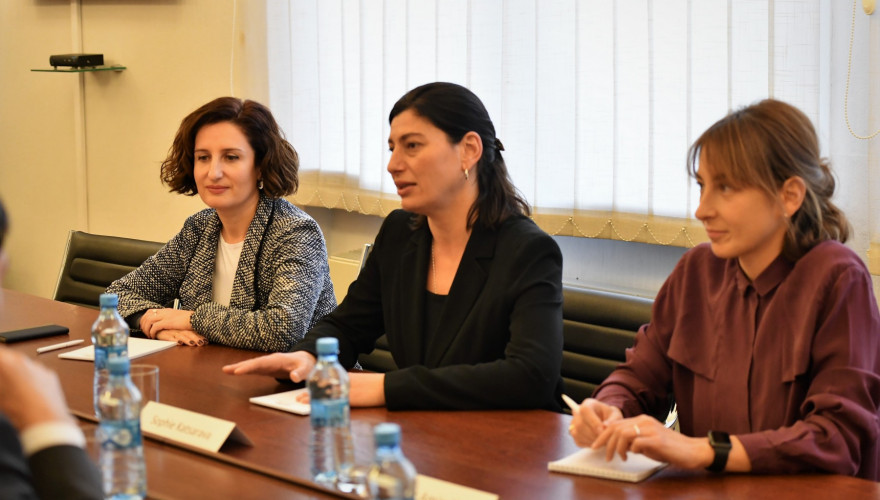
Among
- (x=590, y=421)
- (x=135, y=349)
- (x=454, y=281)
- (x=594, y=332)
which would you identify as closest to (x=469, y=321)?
(x=454, y=281)

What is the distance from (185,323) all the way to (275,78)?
192 cm

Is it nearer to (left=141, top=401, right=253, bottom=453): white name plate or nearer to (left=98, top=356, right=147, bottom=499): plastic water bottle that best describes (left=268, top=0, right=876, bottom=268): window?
(left=141, top=401, right=253, bottom=453): white name plate

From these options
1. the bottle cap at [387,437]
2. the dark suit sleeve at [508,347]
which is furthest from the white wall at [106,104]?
the bottle cap at [387,437]

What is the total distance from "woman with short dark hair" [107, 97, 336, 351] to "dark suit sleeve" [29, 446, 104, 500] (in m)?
1.42

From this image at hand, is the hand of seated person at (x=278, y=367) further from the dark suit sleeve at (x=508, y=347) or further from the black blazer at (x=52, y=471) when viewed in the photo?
the black blazer at (x=52, y=471)

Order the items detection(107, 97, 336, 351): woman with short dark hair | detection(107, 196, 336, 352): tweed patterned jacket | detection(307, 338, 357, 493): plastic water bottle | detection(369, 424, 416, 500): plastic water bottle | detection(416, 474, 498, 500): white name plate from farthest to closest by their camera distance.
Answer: detection(107, 97, 336, 351): woman with short dark hair, detection(107, 196, 336, 352): tweed patterned jacket, detection(307, 338, 357, 493): plastic water bottle, detection(416, 474, 498, 500): white name plate, detection(369, 424, 416, 500): plastic water bottle

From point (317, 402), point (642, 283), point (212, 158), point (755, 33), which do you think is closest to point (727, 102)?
point (755, 33)

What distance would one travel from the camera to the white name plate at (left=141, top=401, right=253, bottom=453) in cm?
177

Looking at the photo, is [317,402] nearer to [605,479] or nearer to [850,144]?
[605,479]

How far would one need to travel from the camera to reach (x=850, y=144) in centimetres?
278

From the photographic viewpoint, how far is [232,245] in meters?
2.97

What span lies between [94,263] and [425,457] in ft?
7.65

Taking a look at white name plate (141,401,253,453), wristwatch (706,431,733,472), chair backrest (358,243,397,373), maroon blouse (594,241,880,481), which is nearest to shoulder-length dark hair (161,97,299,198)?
chair backrest (358,243,397,373)

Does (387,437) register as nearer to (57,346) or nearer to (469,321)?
(469,321)
